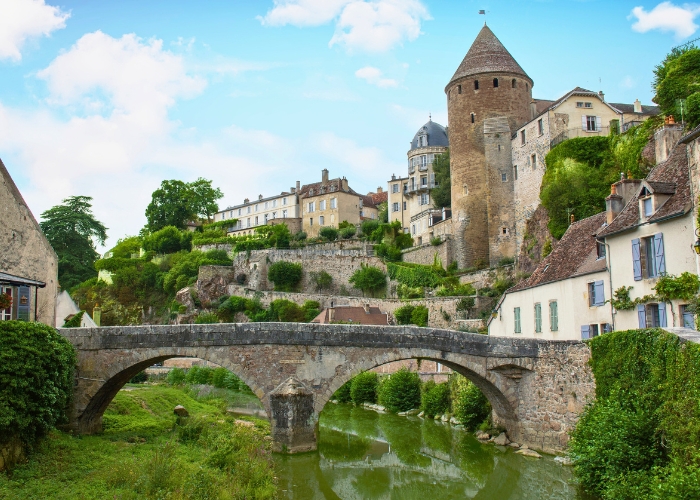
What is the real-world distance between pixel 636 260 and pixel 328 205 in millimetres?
45715

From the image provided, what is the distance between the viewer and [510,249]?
40.3 meters

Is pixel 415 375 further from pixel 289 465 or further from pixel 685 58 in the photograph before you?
pixel 685 58

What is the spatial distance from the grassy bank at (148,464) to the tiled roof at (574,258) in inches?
394

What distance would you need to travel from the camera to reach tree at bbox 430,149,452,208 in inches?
1993

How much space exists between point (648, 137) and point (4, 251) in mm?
22982

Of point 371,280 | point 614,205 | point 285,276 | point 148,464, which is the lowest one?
point 148,464

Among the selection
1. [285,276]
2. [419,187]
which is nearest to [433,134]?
[419,187]

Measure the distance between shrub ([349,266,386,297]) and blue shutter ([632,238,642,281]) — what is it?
30623mm

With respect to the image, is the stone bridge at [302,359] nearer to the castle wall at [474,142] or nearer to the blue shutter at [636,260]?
the blue shutter at [636,260]

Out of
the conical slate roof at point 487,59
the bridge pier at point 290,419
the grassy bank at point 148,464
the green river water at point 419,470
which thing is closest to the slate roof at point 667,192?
the green river water at point 419,470

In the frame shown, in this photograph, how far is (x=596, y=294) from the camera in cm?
1853

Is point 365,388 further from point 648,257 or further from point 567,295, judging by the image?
point 648,257

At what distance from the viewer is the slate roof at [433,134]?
57.2 meters

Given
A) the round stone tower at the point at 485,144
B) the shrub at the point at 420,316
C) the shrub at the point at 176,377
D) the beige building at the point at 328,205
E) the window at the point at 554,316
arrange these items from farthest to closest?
the beige building at the point at 328,205 < the round stone tower at the point at 485,144 < the shrub at the point at 420,316 < the shrub at the point at 176,377 < the window at the point at 554,316
